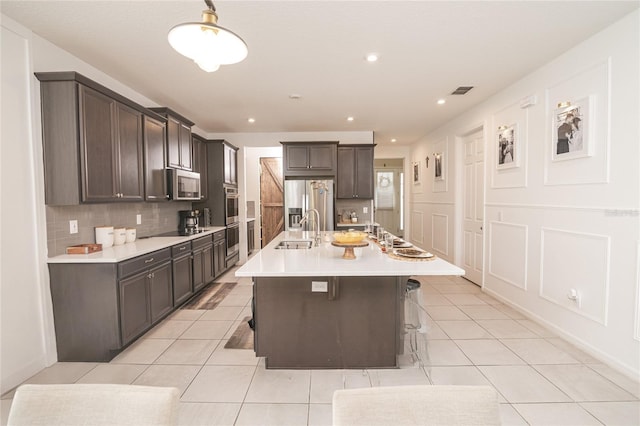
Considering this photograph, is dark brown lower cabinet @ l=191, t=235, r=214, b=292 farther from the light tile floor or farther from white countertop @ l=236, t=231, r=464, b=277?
white countertop @ l=236, t=231, r=464, b=277

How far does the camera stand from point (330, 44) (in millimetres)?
2562

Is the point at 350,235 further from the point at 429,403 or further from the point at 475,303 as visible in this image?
the point at 475,303

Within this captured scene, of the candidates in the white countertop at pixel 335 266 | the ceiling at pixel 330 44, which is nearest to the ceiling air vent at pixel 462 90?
the ceiling at pixel 330 44

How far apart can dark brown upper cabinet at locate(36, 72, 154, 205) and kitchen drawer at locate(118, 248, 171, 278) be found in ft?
1.95

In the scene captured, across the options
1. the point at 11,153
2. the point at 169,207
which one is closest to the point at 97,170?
the point at 11,153

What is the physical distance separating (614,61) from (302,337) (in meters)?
3.25

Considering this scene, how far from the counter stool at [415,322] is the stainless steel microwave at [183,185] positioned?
2958 mm

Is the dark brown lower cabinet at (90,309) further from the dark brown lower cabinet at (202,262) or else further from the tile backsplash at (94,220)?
the dark brown lower cabinet at (202,262)

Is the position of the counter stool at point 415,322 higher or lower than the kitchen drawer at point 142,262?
lower

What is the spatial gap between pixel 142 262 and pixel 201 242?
1329 millimetres

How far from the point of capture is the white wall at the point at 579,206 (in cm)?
221

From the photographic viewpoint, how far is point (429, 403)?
31.3 inches

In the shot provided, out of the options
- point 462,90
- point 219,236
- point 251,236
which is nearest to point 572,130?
point 462,90

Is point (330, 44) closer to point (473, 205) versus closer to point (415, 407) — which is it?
point (415, 407)
